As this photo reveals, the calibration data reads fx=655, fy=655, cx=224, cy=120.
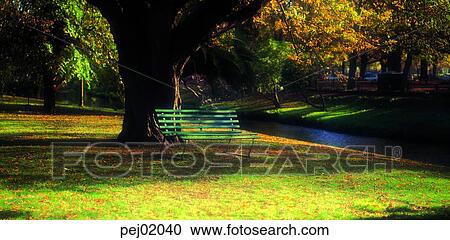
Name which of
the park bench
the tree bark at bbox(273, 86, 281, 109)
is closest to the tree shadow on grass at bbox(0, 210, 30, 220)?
the park bench

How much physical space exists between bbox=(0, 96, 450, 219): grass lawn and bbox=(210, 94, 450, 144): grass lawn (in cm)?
1528

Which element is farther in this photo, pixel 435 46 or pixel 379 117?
pixel 379 117

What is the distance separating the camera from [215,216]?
9570mm

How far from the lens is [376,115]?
3728cm

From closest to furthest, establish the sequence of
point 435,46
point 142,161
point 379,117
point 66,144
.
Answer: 1. point 142,161
2. point 66,144
3. point 435,46
4. point 379,117

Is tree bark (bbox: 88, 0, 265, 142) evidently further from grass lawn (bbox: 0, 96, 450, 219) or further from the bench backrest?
grass lawn (bbox: 0, 96, 450, 219)

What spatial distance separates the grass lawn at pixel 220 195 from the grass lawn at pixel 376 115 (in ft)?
50.1

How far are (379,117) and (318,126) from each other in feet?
11.4

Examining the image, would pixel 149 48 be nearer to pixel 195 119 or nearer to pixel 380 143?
pixel 195 119

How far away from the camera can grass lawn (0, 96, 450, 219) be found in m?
9.82

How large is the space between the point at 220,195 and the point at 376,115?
27315 millimetres

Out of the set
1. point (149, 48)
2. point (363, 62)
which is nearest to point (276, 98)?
point (363, 62)
